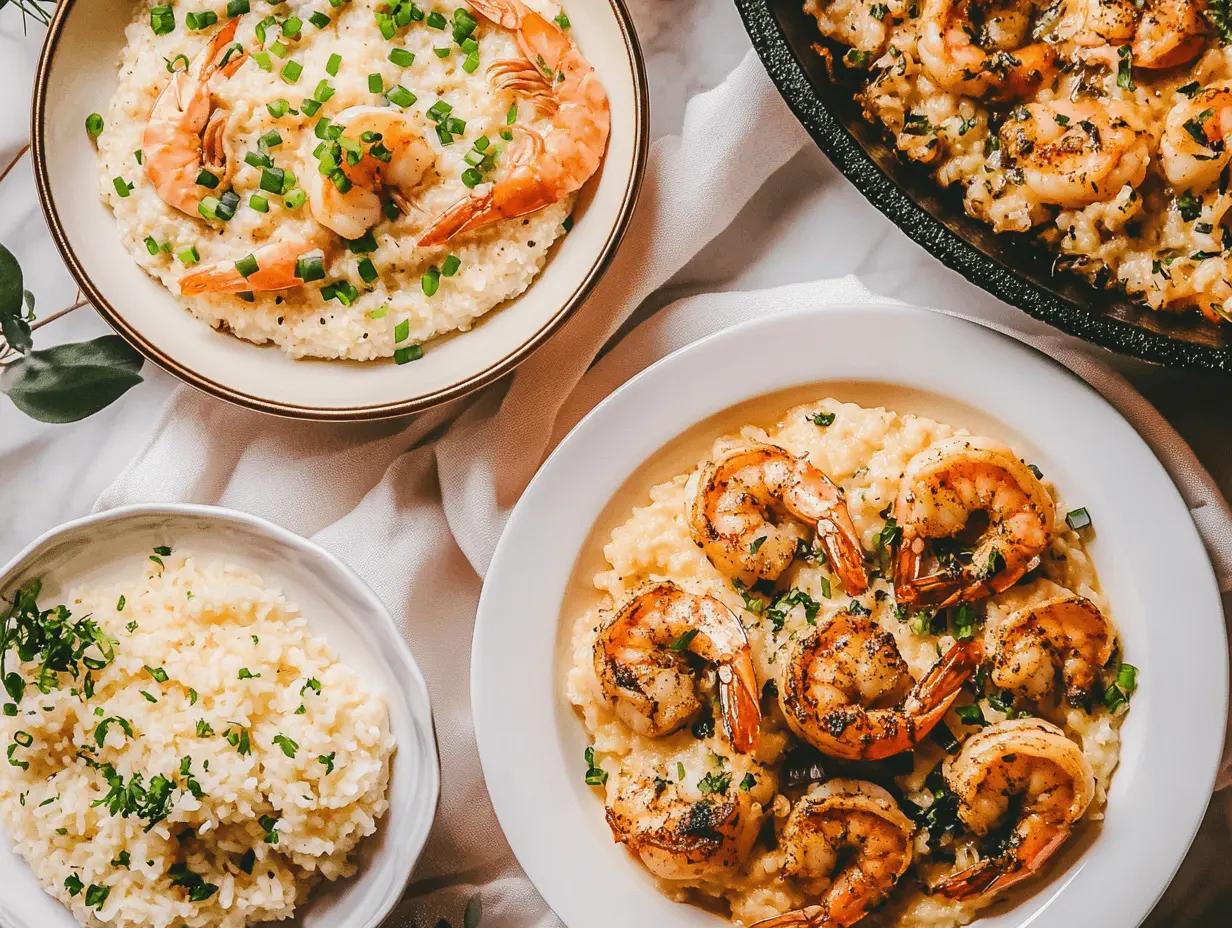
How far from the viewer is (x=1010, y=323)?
8.73ft

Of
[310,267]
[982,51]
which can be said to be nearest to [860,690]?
[982,51]

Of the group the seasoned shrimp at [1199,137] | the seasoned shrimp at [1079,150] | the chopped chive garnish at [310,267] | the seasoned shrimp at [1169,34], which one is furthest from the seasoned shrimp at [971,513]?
the chopped chive garnish at [310,267]

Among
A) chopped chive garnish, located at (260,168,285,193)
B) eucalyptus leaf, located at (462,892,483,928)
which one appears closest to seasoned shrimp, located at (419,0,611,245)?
chopped chive garnish, located at (260,168,285,193)

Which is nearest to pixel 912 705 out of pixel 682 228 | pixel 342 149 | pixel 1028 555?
pixel 1028 555

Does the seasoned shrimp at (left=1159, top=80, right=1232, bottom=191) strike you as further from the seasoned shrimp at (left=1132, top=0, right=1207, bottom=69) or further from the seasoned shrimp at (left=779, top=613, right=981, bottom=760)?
the seasoned shrimp at (left=779, top=613, right=981, bottom=760)

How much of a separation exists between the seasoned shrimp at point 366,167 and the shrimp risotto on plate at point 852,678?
99cm

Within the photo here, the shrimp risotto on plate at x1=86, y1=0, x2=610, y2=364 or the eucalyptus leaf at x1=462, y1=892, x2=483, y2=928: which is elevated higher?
the shrimp risotto on plate at x1=86, y1=0, x2=610, y2=364

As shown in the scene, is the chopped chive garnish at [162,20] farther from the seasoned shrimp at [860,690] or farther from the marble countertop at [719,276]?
the seasoned shrimp at [860,690]

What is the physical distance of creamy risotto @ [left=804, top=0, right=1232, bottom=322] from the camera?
2217 millimetres

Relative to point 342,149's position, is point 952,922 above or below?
below

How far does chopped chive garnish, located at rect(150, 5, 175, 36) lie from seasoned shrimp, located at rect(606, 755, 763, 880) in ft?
7.07

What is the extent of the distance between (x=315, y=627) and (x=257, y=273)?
89cm

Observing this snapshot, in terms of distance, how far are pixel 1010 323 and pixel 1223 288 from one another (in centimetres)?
52

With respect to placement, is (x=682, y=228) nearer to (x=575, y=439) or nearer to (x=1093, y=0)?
(x=575, y=439)
